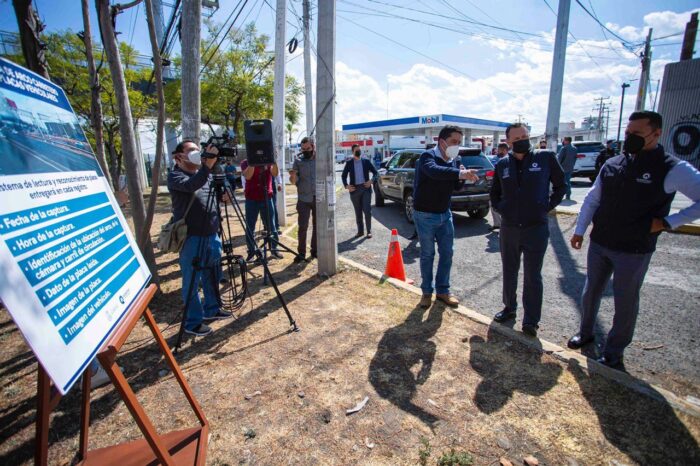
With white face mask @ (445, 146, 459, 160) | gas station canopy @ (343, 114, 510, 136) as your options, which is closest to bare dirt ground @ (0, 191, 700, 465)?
white face mask @ (445, 146, 459, 160)

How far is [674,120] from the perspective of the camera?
1091 cm

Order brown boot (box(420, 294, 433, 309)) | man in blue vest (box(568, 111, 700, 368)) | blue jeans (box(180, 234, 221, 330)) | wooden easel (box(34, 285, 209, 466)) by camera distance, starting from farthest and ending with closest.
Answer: brown boot (box(420, 294, 433, 309)) < blue jeans (box(180, 234, 221, 330)) < man in blue vest (box(568, 111, 700, 368)) < wooden easel (box(34, 285, 209, 466))

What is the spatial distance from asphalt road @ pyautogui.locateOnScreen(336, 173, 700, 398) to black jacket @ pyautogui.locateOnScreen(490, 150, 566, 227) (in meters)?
1.20

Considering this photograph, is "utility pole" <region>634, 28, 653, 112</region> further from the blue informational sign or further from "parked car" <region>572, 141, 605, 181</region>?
the blue informational sign

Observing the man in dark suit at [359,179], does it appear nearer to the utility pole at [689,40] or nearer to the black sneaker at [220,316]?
the black sneaker at [220,316]

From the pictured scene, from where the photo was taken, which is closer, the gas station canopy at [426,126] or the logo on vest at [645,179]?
the logo on vest at [645,179]

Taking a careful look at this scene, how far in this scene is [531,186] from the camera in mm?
3178

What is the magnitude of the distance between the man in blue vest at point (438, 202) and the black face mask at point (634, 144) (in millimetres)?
1282

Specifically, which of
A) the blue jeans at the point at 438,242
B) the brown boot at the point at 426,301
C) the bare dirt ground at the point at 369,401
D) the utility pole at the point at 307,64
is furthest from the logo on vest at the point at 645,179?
the utility pole at the point at 307,64

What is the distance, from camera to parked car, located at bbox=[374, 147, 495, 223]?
25.9 ft

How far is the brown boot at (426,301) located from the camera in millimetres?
3994

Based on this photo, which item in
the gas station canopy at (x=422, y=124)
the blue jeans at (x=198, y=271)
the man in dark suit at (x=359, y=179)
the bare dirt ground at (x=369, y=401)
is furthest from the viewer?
the gas station canopy at (x=422, y=124)

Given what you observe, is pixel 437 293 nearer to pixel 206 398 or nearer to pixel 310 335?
pixel 310 335

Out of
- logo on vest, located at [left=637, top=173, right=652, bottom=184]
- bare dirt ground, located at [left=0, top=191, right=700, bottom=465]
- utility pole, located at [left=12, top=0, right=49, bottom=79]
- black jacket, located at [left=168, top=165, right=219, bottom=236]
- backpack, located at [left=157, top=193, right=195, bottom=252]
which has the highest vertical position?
utility pole, located at [left=12, top=0, right=49, bottom=79]
